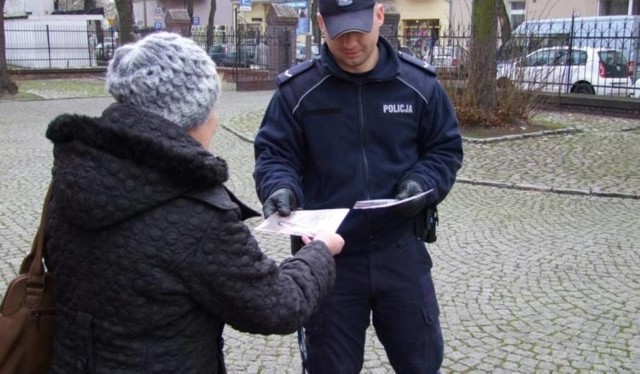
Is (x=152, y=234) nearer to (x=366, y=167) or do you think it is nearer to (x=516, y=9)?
(x=366, y=167)

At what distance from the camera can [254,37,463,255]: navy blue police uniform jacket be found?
269 centimetres

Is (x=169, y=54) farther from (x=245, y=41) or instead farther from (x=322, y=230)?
(x=245, y=41)

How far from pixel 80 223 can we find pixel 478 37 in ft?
39.7

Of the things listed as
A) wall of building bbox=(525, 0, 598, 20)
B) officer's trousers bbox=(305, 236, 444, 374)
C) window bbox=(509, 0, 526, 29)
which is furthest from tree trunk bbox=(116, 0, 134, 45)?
officer's trousers bbox=(305, 236, 444, 374)

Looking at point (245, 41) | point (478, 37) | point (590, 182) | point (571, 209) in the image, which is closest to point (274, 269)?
point (571, 209)

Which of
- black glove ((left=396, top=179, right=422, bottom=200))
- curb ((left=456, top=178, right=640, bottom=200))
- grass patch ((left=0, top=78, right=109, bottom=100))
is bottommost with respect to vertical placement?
curb ((left=456, top=178, right=640, bottom=200))

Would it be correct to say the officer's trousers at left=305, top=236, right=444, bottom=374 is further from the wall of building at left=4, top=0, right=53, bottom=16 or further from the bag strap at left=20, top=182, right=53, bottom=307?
the wall of building at left=4, top=0, right=53, bottom=16

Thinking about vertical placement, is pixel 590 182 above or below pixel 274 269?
below

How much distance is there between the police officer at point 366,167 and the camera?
2682mm

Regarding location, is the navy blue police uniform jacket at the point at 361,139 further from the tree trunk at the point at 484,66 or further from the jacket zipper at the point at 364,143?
the tree trunk at the point at 484,66

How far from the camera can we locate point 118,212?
171 centimetres

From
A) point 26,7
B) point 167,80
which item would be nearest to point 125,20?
point 26,7

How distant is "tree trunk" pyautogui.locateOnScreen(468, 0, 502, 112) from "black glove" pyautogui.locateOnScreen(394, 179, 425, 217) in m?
10.5

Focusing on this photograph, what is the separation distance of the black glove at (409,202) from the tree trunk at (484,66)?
10499mm
